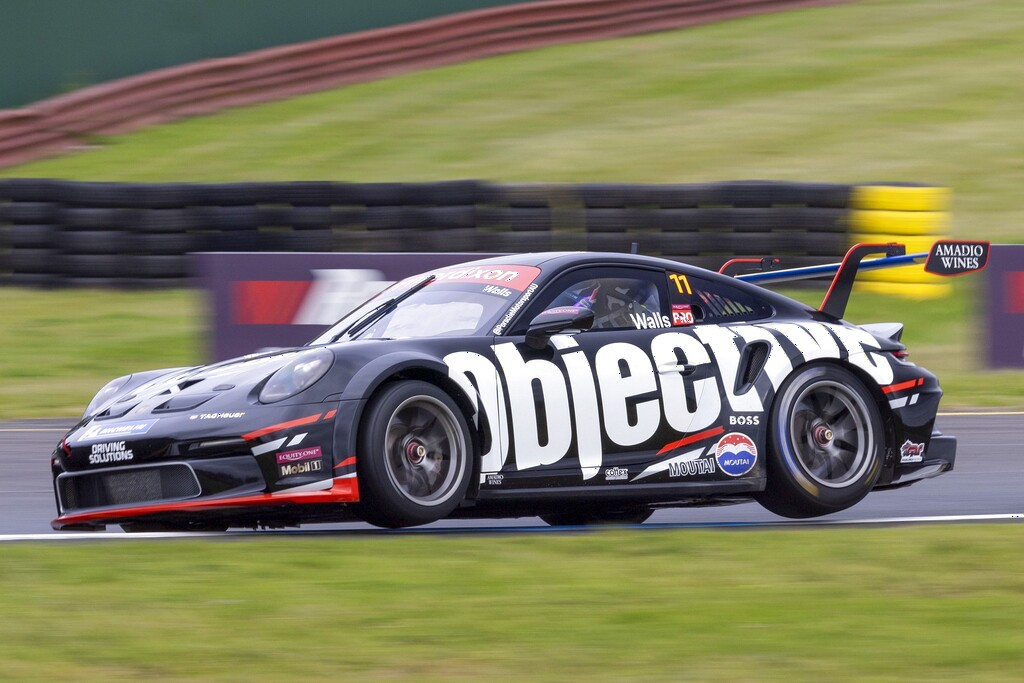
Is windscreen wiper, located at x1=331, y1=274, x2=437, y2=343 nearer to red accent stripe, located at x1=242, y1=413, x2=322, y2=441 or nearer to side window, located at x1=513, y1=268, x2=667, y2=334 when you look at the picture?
side window, located at x1=513, y1=268, x2=667, y2=334

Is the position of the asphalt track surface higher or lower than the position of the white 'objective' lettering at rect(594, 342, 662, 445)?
lower

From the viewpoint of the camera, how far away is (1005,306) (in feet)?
45.3

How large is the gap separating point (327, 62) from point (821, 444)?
15.9 meters

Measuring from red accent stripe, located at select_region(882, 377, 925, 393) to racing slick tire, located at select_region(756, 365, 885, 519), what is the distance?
0.09m

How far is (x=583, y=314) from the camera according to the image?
702 centimetres

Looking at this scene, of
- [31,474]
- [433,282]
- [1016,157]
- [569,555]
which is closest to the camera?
[569,555]

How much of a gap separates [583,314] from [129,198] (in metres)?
9.56

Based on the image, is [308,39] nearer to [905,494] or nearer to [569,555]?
[905,494]

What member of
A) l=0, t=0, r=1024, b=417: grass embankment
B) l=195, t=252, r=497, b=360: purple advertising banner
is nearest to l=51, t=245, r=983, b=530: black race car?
l=195, t=252, r=497, b=360: purple advertising banner

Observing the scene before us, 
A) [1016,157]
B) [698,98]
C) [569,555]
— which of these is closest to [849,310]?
[1016,157]

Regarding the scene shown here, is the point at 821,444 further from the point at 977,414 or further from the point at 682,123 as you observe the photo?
the point at 682,123

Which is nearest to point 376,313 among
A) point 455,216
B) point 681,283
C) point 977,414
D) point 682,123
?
point 681,283

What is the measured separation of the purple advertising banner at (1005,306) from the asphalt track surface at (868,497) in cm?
287

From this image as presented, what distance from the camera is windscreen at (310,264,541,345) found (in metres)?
7.20
